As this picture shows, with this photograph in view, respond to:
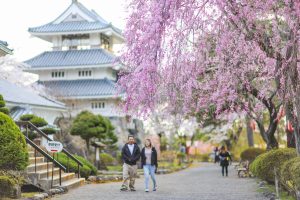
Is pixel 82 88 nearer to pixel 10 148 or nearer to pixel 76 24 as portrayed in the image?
pixel 76 24

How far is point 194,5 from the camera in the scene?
11.1 m

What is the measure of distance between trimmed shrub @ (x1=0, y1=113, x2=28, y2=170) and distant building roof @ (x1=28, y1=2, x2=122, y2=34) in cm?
3377

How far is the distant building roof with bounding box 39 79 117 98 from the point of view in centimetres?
4441

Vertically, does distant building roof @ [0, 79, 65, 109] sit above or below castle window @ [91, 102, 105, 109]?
below

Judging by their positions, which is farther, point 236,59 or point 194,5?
point 236,59

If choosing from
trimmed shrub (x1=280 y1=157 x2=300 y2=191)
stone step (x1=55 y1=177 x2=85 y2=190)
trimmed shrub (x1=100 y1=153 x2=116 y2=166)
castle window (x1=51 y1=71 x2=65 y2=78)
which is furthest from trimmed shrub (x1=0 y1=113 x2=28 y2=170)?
castle window (x1=51 y1=71 x2=65 y2=78)

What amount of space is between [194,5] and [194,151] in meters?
66.0

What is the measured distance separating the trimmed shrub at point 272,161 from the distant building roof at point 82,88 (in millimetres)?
27516

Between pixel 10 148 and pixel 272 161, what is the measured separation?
8.19 meters

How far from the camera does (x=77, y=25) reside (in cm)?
4831

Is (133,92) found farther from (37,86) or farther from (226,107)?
(37,86)

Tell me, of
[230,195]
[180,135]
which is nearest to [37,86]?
[180,135]

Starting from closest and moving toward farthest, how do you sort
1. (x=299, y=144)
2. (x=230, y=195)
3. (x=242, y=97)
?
(x=299, y=144) < (x=230, y=195) < (x=242, y=97)

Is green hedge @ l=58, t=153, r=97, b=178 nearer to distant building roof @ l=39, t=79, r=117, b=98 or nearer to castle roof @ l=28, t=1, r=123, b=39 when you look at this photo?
distant building roof @ l=39, t=79, r=117, b=98
